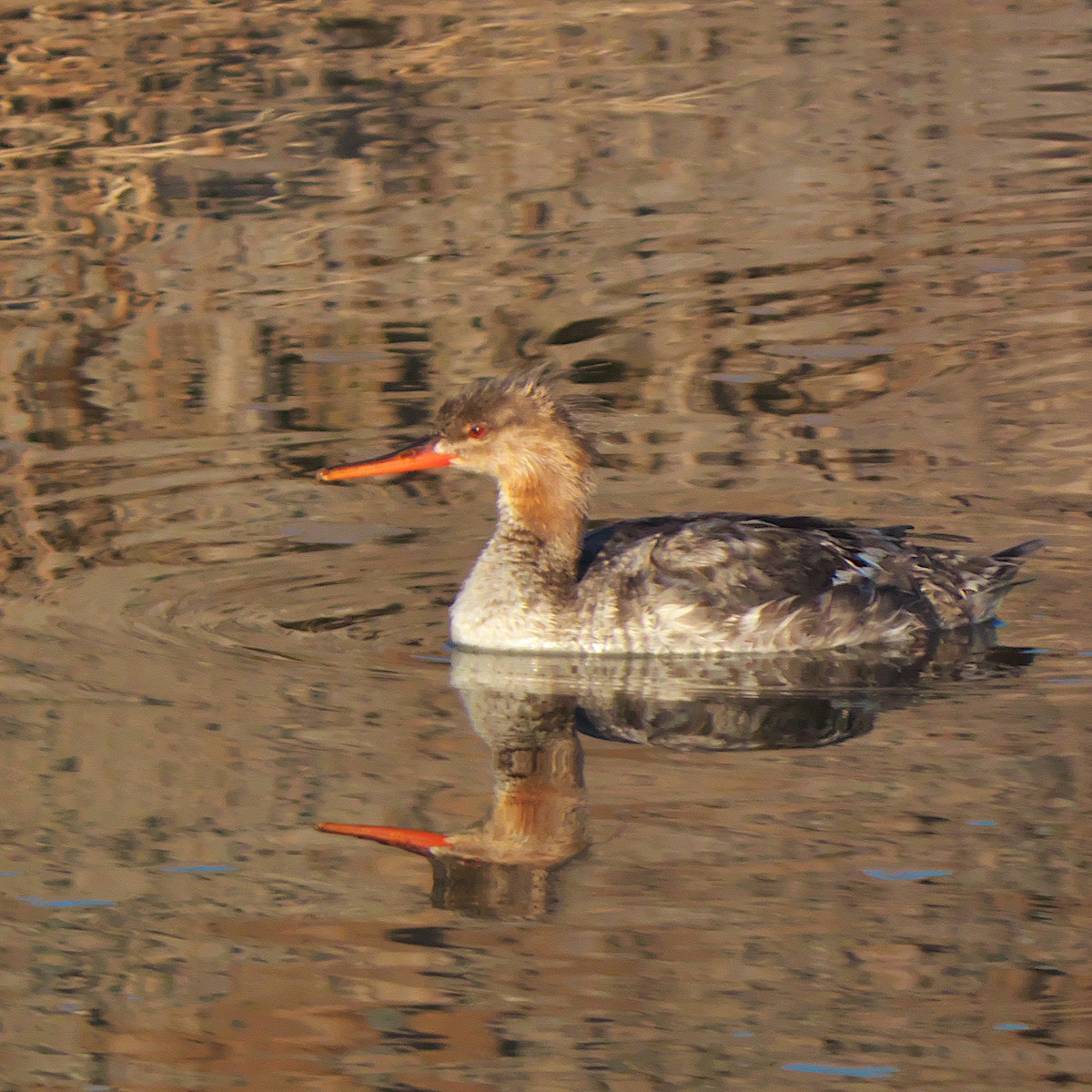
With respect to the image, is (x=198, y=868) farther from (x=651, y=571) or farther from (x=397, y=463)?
(x=651, y=571)

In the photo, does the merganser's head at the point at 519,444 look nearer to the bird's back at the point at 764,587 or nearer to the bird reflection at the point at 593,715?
the bird's back at the point at 764,587

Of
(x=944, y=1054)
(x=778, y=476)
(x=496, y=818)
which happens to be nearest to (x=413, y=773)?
(x=496, y=818)

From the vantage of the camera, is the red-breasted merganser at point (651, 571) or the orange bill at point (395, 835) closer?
the orange bill at point (395, 835)

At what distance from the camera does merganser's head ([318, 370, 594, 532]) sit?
29.0 ft

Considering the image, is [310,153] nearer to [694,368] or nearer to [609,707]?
[694,368]

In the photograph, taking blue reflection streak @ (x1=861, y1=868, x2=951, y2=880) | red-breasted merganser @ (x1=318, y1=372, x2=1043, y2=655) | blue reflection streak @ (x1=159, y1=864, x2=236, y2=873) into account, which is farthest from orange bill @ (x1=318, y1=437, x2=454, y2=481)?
blue reflection streak @ (x1=861, y1=868, x2=951, y2=880)

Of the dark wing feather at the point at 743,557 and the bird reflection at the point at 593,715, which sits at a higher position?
the dark wing feather at the point at 743,557

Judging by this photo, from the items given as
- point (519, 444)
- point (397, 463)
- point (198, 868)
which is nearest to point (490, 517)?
point (519, 444)

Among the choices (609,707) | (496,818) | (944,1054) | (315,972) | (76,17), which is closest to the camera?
(944,1054)

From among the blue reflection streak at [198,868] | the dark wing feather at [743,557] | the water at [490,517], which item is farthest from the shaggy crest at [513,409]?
the blue reflection streak at [198,868]

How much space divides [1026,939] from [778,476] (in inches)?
186

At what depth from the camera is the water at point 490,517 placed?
223 inches

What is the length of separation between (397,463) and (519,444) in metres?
0.57

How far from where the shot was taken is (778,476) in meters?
10.3
